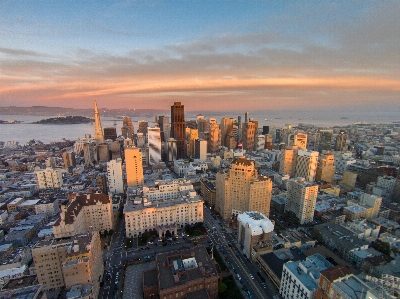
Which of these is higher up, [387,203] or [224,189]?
[224,189]

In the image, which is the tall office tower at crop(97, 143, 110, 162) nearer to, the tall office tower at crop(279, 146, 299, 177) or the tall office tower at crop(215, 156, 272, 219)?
the tall office tower at crop(215, 156, 272, 219)

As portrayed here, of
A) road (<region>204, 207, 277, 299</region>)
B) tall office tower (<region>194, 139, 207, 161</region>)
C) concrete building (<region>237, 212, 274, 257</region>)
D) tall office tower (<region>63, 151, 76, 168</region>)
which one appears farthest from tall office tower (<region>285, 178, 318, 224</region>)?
tall office tower (<region>63, 151, 76, 168</region>)

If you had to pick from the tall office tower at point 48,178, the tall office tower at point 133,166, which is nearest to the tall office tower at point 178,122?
the tall office tower at point 133,166

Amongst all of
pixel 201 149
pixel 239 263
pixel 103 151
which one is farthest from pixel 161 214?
pixel 103 151

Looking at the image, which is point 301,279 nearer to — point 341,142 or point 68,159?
point 68,159

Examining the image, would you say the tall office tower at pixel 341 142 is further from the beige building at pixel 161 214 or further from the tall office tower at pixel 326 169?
the beige building at pixel 161 214

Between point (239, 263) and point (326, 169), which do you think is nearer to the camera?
point (239, 263)

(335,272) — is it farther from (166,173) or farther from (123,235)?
(166,173)

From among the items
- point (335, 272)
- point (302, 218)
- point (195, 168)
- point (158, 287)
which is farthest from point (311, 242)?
point (195, 168)
